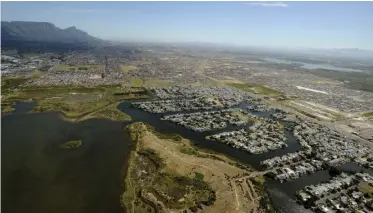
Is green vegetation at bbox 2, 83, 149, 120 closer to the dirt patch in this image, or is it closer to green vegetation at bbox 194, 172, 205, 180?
the dirt patch

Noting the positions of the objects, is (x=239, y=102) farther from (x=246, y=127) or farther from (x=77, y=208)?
(x=77, y=208)

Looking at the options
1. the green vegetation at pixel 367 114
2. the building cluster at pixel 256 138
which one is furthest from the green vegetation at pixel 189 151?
the green vegetation at pixel 367 114

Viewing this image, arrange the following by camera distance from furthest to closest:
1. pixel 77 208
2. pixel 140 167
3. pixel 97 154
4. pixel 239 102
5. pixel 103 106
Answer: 1. pixel 239 102
2. pixel 103 106
3. pixel 97 154
4. pixel 140 167
5. pixel 77 208

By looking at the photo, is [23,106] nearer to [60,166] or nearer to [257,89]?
[60,166]

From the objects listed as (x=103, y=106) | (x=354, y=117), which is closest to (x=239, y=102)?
(x=354, y=117)

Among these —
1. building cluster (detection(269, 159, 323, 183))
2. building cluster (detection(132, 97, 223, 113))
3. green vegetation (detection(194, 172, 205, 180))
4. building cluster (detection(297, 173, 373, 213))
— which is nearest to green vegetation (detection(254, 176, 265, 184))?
building cluster (detection(269, 159, 323, 183))
